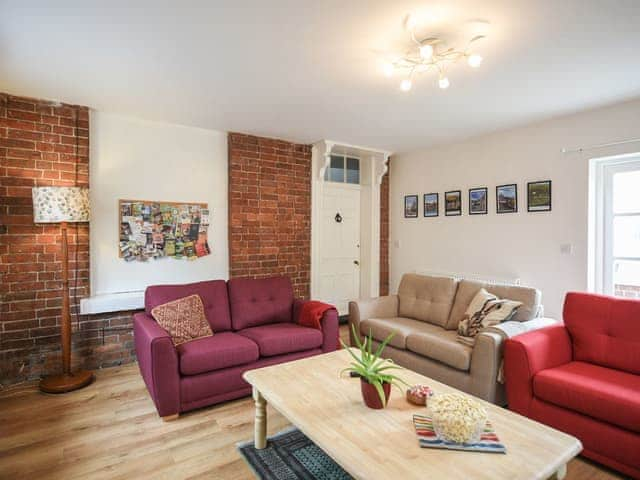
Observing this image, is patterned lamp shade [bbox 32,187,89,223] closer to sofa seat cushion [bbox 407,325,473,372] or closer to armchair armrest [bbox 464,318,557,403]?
sofa seat cushion [bbox 407,325,473,372]

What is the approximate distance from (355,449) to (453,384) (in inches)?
60.3

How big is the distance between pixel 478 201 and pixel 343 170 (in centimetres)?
188

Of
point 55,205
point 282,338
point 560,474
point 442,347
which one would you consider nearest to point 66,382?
point 55,205

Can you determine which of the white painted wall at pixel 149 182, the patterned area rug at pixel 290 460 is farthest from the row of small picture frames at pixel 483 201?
the patterned area rug at pixel 290 460

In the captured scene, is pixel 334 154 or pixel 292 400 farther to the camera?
pixel 334 154

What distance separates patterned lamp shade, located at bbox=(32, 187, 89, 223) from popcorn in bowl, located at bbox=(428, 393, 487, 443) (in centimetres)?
301

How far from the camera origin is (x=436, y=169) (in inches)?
187

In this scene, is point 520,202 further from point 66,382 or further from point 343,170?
point 66,382

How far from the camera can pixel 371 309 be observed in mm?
3572

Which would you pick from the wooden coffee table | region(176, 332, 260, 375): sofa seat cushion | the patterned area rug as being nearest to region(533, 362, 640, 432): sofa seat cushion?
the wooden coffee table

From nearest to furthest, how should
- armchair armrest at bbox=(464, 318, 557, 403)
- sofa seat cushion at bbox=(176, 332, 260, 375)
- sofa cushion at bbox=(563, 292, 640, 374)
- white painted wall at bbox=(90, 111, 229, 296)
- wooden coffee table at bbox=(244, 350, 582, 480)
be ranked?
wooden coffee table at bbox=(244, 350, 582, 480) < sofa cushion at bbox=(563, 292, 640, 374) < armchair armrest at bbox=(464, 318, 557, 403) < sofa seat cushion at bbox=(176, 332, 260, 375) < white painted wall at bbox=(90, 111, 229, 296)

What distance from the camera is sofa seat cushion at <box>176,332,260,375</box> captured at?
2.51 meters

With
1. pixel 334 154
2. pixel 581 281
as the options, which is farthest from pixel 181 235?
pixel 581 281

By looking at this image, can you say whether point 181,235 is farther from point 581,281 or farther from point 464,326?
point 581,281
